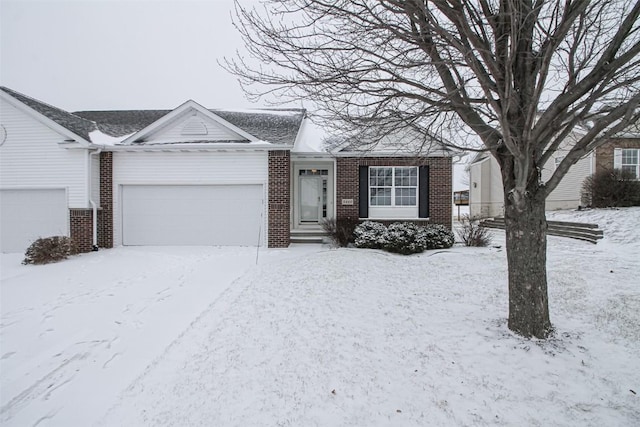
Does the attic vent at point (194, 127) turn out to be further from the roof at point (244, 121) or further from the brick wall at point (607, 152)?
the brick wall at point (607, 152)

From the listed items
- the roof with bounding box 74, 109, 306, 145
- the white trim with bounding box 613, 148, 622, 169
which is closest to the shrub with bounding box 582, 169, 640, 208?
the white trim with bounding box 613, 148, 622, 169

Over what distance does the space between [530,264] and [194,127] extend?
446 inches

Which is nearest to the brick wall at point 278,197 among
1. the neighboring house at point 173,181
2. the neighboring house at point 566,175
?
the neighboring house at point 173,181

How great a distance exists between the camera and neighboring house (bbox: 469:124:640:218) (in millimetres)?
16641

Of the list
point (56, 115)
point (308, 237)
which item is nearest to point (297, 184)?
point (308, 237)

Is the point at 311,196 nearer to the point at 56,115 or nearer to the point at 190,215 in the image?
the point at 190,215

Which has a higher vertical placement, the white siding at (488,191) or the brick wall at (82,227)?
the white siding at (488,191)

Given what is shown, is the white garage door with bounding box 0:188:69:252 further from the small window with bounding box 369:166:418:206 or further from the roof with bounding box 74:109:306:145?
the small window with bounding box 369:166:418:206

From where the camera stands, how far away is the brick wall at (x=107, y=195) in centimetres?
1191

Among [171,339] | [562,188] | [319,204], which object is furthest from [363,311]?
[562,188]

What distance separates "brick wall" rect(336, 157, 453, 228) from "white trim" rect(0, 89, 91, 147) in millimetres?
8789

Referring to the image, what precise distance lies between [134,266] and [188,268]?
1.59m

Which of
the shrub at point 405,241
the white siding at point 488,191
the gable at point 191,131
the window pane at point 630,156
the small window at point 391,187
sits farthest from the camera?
the white siding at point 488,191

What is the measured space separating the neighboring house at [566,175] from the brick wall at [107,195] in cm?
1448
